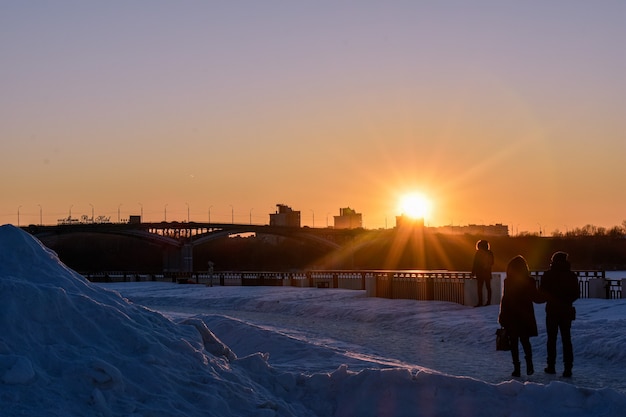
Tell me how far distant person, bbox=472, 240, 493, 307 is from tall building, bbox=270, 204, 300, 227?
139 m

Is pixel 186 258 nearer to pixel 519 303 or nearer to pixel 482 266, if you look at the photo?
pixel 482 266

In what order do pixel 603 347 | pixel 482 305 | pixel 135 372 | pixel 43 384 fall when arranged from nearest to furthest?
pixel 43 384
pixel 135 372
pixel 603 347
pixel 482 305

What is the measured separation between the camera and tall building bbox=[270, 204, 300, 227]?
547 feet

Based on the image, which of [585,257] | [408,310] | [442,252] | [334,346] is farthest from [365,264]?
[334,346]

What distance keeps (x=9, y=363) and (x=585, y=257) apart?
3989 inches

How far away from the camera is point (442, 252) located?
341 ft

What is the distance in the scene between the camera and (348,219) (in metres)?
188

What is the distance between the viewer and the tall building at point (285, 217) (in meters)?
167

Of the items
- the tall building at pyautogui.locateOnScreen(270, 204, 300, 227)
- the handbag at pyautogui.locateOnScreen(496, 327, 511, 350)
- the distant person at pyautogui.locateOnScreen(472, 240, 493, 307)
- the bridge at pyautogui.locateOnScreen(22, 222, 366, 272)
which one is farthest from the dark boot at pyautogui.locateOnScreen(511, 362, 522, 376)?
the tall building at pyautogui.locateOnScreen(270, 204, 300, 227)

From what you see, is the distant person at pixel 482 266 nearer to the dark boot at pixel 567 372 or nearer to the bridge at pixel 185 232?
the dark boot at pixel 567 372

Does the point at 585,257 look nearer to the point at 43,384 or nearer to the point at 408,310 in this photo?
the point at 408,310

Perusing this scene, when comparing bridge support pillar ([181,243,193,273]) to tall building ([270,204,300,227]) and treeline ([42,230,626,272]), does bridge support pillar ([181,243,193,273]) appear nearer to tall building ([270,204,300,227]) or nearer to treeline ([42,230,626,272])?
treeline ([42,230,626,272])

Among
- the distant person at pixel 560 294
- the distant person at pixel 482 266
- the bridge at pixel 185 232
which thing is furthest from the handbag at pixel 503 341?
the bridge at pixel 185 232

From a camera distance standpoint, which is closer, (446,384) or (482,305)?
(446,384)
